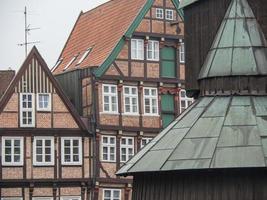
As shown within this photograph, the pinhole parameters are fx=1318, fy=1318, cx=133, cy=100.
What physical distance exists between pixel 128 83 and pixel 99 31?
156 inches

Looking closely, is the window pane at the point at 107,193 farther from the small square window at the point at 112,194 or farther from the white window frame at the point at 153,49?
the white window frame at the point at 153,49

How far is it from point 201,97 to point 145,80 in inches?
773

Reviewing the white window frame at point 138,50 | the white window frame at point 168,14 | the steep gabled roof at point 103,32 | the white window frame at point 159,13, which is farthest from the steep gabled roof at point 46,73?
the white window frame at point 168,14

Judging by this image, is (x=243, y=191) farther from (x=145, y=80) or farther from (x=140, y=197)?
(x=145, y=80)

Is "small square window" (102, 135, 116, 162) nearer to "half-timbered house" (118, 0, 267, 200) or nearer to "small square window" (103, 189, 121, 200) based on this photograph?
"small square window" (103, 189, 121, 200)

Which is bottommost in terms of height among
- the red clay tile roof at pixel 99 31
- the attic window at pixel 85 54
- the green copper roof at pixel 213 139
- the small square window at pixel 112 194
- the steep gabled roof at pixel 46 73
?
the small square window at pixel 112 194

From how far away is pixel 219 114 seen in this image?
31.7 metres

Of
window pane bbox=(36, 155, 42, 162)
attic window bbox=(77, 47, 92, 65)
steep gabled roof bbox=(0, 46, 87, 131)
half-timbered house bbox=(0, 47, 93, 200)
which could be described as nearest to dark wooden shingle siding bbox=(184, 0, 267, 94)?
steep gabled roof bbox=(0, 46, 87, 131)

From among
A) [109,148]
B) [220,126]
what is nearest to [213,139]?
[220,126]

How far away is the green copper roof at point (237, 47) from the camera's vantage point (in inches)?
1268

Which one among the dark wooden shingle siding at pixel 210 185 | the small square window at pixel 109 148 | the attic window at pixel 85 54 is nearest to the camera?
the dark wooden shingle siding at pixel 210 185

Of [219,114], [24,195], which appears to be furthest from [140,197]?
[24,195]

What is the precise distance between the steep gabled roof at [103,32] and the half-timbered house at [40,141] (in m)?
2.20

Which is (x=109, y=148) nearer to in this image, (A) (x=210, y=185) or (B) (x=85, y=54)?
(B) (x=85, y=54)
